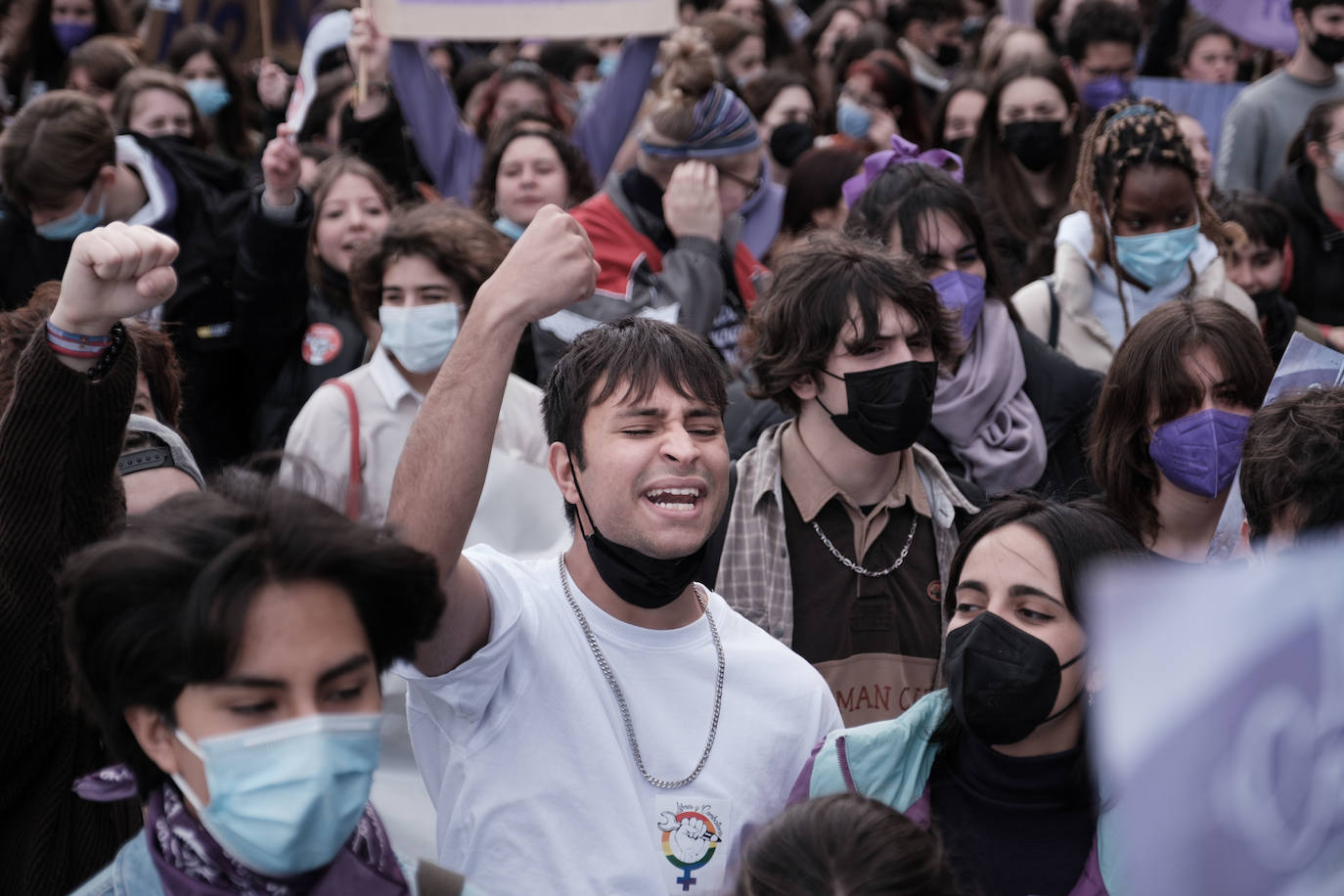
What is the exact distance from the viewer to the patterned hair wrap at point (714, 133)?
18.1 ft

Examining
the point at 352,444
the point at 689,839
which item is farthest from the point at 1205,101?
the point at 689,839

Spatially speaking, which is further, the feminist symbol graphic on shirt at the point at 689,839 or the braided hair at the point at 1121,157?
the braided hair at the point at 1121,157

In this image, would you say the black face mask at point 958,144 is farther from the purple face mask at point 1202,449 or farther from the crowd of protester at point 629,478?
the purple face mask at point 1202,449

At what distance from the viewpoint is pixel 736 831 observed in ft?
9.14

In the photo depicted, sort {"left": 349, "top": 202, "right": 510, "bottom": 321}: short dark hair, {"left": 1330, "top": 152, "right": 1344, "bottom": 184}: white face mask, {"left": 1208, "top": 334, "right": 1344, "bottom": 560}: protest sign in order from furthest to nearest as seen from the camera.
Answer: {"left": 1330, "top": 152, "right": 1344, "bottom": 184}: white face mask < {"left": 349, "top": 202, "right": 510, "bottom": 321}: short dark hair < {"left": 1208, "top": 334, "right": 1344, "bottom": 560}: protest sign

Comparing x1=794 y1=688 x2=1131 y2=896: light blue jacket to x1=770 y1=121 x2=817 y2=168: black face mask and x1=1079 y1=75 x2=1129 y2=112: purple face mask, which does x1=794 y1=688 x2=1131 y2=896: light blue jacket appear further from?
x1=1079 y1=75 x2=1129 y2=112: purple face mask

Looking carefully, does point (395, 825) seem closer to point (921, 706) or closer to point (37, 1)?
point (921, 706)

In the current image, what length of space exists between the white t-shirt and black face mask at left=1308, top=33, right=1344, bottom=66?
5.36 metres

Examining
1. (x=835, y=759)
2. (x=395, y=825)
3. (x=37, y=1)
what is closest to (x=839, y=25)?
(x=37, y=1)

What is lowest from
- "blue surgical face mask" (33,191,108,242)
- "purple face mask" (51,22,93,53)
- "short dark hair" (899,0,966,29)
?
"blue surgical face mask" (33,191,108,242)

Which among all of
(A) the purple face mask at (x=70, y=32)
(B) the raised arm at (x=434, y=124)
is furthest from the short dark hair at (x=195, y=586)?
(A) the purple face mask at (x=70, y=32)

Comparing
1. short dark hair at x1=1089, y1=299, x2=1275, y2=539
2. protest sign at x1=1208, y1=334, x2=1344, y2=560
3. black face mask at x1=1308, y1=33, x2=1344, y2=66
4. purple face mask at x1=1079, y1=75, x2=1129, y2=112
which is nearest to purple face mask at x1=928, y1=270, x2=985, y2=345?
short dark hair at x1=1089, y1=299, x2=1275, y2=539

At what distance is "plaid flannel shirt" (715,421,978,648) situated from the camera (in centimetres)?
359

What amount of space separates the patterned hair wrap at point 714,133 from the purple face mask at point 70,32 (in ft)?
16.2
